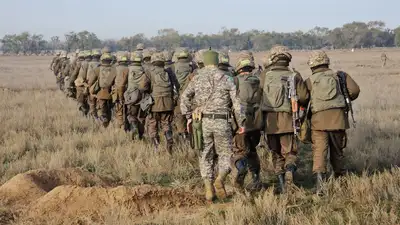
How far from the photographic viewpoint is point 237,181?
761cm

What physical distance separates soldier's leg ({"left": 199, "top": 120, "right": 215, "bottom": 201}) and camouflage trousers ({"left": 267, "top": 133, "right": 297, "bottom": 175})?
3.03 ft

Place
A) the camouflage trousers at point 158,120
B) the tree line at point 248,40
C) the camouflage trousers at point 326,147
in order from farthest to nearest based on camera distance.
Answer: the tree line at point 248,40 → the camouflage trousers at point 158,120 → the camouflage trousers at point 326,147

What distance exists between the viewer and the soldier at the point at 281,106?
7297mm

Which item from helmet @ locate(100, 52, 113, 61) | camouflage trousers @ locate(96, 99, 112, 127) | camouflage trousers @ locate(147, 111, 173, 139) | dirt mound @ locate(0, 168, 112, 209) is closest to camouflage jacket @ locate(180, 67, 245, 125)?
dirt mound @ locate(0, 168, 112, 209)

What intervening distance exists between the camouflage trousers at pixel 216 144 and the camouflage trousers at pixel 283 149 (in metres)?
0.80

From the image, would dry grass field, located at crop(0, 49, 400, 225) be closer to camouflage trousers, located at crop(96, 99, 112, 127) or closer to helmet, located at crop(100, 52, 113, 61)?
camouflage trousers, located at crop(96, 99, 112, 127)

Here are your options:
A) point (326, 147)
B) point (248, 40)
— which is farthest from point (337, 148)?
point (248, 40)

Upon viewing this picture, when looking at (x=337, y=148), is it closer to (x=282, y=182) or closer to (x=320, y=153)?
(x=320, y=153)

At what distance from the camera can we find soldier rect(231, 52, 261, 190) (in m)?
7.61

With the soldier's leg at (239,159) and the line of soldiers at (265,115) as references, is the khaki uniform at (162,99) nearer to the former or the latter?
the line of soldiers at (265,115)

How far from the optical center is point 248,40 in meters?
98.4

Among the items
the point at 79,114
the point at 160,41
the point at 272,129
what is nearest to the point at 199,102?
the point at 272,129

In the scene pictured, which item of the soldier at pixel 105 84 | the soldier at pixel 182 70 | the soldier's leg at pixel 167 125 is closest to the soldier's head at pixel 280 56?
the soldier's leg at pixel 167 125

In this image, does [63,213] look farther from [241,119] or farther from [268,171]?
[268,171]
